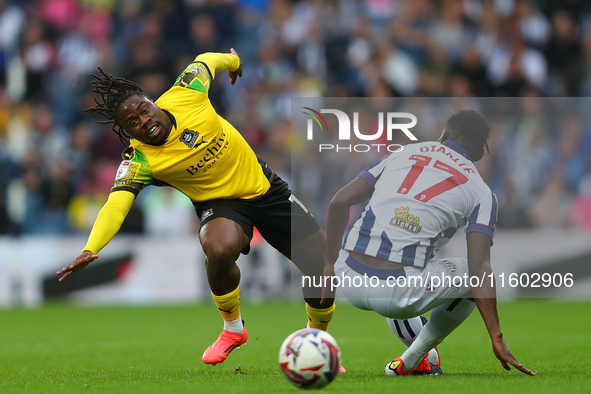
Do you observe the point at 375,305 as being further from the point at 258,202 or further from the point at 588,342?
the point at 588,342

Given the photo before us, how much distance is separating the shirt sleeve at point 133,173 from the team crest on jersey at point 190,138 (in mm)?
325

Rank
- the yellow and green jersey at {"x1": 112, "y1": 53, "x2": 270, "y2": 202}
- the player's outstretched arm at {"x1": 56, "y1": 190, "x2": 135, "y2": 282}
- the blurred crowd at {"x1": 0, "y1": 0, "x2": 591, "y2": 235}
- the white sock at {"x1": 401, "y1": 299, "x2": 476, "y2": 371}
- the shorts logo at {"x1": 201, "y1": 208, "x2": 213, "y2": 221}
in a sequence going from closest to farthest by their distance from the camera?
the white sock at {"x1": 401, "y1": 299, "x2": 476, "y2": 371} → the player's outstretched arm at {"x1": 56, "y1": 190, "x2": 135, "y2": 282} → the yellow and green jersey at {"x1": 112, "y1": 53, "x2": 270, "y2": 202} → the shorts logo at {"x1": 201, "y1": 208, "x2": 213, "y2": 221} → the blurred crowd at {"x1": 0, "y1": 0, "x2": 591, "y2": 235}

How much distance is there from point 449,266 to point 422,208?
42 cm

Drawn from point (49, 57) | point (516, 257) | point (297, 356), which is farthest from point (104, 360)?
point (49, 57)

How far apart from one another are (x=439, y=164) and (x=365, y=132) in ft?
14.0

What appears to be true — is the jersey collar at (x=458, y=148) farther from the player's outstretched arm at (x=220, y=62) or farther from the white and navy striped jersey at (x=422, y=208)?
the player's outstretched arm at (x=220, y=62)

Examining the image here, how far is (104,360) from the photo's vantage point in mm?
6477

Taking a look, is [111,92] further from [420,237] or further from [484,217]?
[484,217]

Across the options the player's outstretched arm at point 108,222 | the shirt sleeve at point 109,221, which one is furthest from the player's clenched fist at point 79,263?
the shirt sleeve at point 109,221

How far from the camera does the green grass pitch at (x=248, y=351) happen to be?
4.72 m

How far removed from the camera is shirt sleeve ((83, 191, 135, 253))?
17.3ft

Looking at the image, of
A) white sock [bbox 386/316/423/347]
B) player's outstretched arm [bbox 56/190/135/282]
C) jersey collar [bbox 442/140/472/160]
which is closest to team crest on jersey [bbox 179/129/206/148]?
player's outstretched arm [bbox 56/190/135/282]

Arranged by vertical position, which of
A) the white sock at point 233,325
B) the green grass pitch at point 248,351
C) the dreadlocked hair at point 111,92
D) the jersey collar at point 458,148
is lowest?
the green grass pitch at point 248,351

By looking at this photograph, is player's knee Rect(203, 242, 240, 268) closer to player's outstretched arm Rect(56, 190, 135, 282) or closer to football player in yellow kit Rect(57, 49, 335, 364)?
football player in yellow kit Rect(57, 49, 335, 364)
